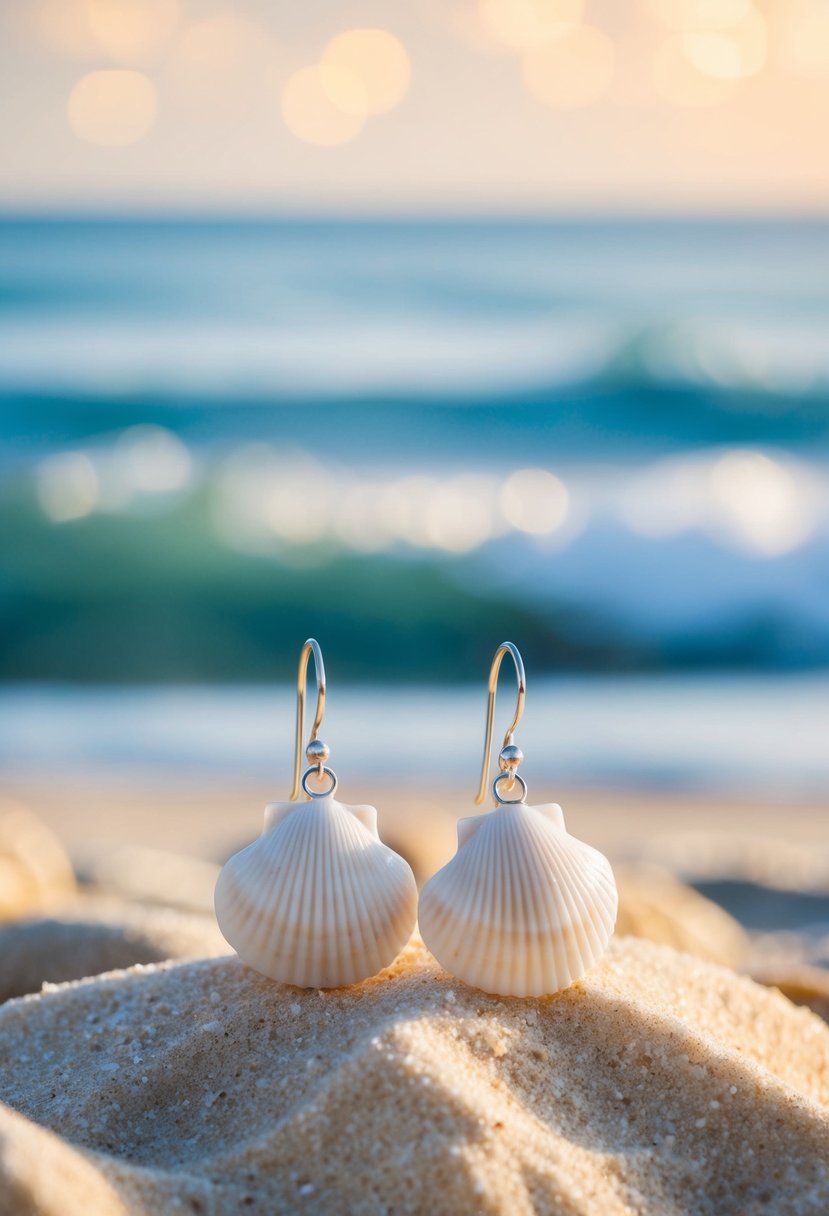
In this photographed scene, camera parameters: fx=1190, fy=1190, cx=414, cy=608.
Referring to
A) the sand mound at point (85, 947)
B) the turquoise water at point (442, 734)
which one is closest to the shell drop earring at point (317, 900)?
the sand mound at point (85, 947)

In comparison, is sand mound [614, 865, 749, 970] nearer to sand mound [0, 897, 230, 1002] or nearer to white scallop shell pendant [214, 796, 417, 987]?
sand mound [0, 897, 230, 1002]

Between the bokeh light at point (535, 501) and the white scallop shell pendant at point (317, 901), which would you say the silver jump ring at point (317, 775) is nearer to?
the white scallop shell pendant at point (317, 901)

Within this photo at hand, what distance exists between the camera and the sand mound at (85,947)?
81.2 inches

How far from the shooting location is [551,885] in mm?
1337

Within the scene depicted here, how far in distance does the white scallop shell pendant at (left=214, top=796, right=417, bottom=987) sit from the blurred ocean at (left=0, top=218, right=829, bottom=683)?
5.32 metres

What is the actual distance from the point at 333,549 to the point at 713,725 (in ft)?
13.8

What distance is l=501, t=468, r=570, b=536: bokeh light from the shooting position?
9109mm

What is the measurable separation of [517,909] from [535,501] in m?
8.59

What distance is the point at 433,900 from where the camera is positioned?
1356 millimetres

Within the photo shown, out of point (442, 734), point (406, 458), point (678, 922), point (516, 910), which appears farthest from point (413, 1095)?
point (406, 458)

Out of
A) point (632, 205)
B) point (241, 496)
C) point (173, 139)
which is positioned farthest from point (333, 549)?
point (632, 205)

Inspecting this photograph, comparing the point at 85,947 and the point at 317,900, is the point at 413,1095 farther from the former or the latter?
the point at 85,947

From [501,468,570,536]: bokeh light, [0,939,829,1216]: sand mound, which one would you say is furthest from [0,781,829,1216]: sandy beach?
[501,468,570,536]: bokeh light

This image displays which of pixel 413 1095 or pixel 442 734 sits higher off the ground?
pixel 413 1095
